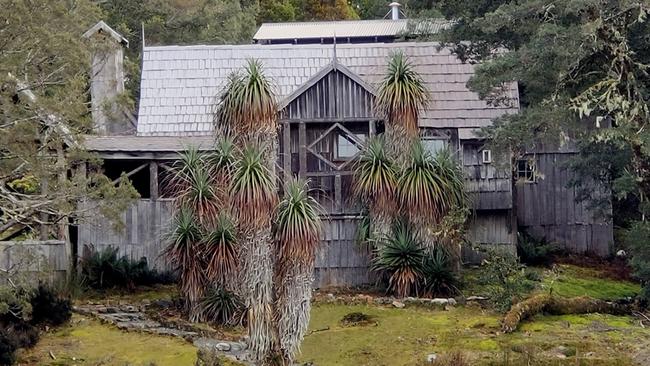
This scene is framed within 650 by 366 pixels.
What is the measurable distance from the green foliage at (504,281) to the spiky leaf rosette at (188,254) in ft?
19.2

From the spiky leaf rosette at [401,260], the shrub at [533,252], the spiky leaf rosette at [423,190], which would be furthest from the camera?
the shrub at [533,252]

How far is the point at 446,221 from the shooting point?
20719 mm

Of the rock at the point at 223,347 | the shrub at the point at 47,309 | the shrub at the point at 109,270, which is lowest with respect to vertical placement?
the rock at the point at 223,347

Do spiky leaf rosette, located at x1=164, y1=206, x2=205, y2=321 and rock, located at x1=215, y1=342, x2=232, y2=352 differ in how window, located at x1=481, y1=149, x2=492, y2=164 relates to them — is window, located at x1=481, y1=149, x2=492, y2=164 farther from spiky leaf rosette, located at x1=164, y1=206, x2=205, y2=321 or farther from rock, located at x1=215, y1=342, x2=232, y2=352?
rock, located at x1=215, y1=342, x2=232, y2=352

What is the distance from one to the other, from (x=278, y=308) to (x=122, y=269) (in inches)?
325

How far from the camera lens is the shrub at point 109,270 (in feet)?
71.4

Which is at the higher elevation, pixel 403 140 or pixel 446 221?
pixel 403 140

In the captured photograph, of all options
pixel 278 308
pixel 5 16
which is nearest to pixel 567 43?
pixel 278 308

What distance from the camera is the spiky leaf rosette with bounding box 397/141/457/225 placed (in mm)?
20984

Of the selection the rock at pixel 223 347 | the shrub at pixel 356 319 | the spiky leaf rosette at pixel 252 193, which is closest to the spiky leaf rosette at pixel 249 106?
the spiky leaf rosette at pixel 252 193

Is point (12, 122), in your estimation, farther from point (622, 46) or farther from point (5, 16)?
point (622, 46)

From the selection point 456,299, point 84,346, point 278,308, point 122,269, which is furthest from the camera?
point 122,269

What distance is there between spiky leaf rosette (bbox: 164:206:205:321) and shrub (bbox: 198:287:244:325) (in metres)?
0.24

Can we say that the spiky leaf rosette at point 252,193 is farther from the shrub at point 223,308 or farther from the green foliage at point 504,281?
the green foliage at point 504,281
